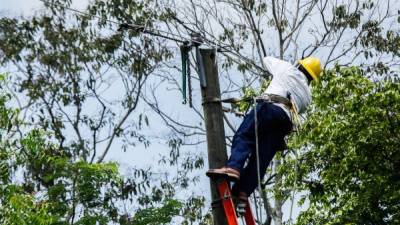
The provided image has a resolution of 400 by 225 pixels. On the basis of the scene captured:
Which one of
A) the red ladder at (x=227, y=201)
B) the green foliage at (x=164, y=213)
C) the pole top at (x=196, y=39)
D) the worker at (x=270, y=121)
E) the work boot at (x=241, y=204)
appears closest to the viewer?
the red ladder at (x=227, y=201)

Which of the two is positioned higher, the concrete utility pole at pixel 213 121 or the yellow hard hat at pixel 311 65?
the yellow hard hat at pixel 311 65

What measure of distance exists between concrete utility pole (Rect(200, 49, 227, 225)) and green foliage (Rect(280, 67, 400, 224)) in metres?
6.52

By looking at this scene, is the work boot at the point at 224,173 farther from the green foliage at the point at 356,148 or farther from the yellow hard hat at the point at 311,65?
the green foliage at the point at 356,148

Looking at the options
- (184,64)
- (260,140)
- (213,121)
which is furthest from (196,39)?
(260,140)

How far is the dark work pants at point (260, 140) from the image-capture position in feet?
14.0

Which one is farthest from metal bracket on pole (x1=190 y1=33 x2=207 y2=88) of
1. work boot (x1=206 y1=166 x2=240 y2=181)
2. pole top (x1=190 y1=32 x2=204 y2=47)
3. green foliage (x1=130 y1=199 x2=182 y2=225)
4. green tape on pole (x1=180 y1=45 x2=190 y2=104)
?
green foliage (x1=130 y1=199 x2=182 y2=225)

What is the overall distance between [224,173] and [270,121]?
0.63m

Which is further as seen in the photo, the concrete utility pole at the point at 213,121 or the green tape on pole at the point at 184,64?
the green tape on pole at the point at 184,64

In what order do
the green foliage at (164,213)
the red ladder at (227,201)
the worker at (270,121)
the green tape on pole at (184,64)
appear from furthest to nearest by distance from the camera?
the green foliage at (164,213)
the green tape on pole at (184,64)
the worker at (270,121)
the red ladder at (227,201)

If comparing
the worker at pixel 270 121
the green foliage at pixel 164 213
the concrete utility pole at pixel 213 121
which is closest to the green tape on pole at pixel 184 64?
the concrete utility pole at pixel 213 121

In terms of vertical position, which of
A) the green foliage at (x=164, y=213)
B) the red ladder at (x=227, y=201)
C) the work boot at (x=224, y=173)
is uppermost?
the green foliage at (x=164, y=213)

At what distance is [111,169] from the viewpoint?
8.60 m

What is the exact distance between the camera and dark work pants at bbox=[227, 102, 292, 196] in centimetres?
426

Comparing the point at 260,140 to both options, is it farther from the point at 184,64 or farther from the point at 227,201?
the point at 184,64
